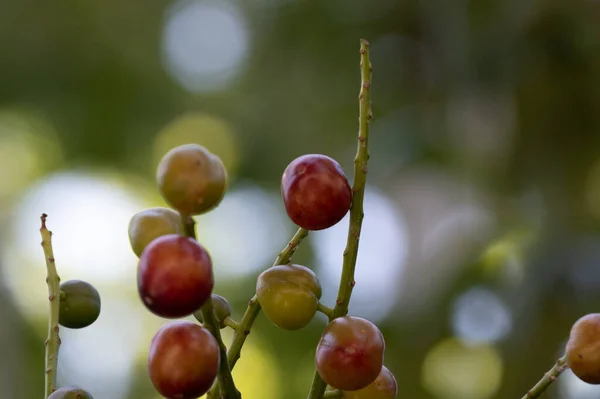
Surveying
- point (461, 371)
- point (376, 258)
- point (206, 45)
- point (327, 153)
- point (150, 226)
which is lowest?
point (461, 371)

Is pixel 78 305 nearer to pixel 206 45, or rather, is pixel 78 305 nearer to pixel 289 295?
pixel 289 295

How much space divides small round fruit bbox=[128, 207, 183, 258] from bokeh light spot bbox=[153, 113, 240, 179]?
5.61 feet

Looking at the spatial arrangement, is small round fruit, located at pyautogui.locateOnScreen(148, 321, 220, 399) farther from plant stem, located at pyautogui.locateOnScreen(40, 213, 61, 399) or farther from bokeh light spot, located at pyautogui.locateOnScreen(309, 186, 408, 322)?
bokeh light spot, located at pyautogui.locateOnScreen(309, 186, 408, 322)

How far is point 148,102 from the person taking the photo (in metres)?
2.05

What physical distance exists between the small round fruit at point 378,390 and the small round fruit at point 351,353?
31mm

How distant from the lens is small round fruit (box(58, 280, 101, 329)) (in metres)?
0.35

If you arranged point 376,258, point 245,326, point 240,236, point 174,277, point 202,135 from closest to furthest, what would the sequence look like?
point 174,277 → point 245,326 → point 376,258 → point 240,236 → point 202,135

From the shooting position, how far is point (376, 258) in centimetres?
172

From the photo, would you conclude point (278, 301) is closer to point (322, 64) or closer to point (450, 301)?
point (450, 301)

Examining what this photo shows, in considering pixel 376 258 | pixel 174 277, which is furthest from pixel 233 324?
pixel 376 258

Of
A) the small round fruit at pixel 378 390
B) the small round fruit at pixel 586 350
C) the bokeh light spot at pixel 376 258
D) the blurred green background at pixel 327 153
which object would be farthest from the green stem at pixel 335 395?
the bokeh light spot at pixel 376 258

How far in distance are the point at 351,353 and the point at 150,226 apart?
95 millimetres

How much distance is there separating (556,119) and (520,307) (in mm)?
414

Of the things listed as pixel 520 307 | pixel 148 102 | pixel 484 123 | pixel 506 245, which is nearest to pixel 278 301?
pixel 520 307
